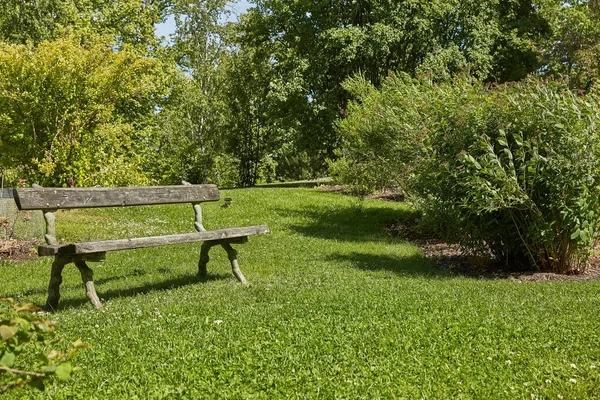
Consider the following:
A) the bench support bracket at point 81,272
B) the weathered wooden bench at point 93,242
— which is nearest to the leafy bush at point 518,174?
Result: the weathered wooden bench at point 93,242

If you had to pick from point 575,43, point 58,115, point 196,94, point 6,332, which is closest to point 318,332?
point 6,332

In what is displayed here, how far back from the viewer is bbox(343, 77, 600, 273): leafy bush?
26.8 feet

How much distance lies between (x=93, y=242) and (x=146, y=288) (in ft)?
5.65

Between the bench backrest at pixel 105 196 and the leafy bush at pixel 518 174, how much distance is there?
12.6 feet

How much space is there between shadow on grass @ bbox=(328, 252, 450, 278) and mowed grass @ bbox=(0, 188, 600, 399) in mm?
76

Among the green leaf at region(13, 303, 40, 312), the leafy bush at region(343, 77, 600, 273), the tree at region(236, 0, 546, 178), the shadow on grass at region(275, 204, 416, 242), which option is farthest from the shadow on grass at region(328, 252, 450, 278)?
the tree at region(236, 0, 546, 178)

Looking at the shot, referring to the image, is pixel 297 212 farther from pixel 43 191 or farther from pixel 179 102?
pixel 179 102

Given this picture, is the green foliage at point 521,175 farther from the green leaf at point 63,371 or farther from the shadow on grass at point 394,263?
the green leaf at point 63,371

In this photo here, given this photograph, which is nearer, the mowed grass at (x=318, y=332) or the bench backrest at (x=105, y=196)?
the mowed grass at (x=318, y=332)

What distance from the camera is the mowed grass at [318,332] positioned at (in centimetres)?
387

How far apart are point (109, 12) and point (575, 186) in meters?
24.9

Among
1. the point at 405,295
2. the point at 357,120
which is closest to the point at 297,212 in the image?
the point at 357,120

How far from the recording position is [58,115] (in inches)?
→ 609

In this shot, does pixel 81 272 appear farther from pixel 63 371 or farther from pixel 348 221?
pixel 348 221
